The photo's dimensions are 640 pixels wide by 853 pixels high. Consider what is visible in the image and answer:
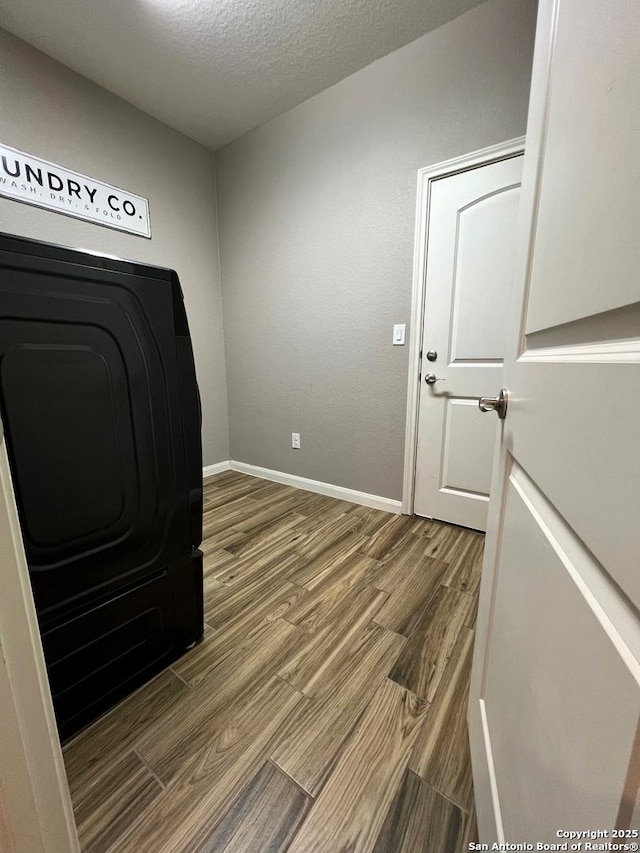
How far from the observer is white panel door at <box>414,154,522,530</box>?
164cm

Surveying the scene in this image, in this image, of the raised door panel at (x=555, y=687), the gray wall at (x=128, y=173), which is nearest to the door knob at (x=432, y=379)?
the raised door panel at (x=555, y=687)

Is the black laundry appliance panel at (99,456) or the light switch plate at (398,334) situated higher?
the light switch plate at (398,334)

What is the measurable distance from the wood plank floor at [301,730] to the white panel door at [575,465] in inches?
9.3

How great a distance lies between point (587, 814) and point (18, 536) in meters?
0.63

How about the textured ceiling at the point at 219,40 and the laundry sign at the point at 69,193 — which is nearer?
the textured ceiling at the point at 219,40

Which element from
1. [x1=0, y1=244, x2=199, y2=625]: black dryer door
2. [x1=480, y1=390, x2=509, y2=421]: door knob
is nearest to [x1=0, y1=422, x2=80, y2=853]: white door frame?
[x1=0, y1=244, x2=199, y2=625]: black dryer door

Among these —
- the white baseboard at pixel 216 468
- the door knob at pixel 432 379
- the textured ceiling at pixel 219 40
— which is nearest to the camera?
the textured ceiling at pixel 219 40

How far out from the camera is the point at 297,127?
2150 mm

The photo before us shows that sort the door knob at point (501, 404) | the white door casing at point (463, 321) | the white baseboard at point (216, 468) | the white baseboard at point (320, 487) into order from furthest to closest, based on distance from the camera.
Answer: the white baseboard at point (216, 468) → the white baseboard at point (320, 487) → the white door casing at point (463, 321) → the door knob at point (501, 404)

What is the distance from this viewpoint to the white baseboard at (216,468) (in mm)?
2876

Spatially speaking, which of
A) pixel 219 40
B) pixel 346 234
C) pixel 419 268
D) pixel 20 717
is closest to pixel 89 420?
pixel 20 717

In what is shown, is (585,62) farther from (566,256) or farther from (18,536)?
(18,536)

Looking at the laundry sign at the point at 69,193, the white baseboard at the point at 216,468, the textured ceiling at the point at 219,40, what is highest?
the textured ceiling at the point at 219,40

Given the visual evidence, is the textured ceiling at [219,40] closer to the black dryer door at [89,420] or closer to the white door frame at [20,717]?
the black dryer door at [89,420]
